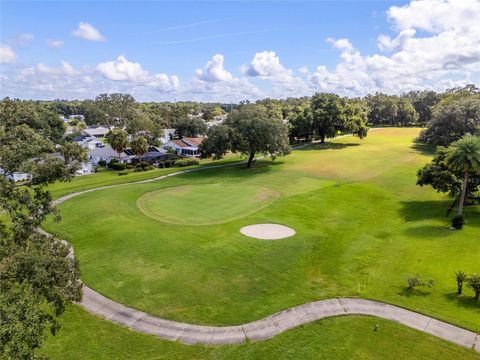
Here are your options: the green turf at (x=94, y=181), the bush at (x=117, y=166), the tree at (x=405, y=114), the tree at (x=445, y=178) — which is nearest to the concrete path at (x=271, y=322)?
the tree at (x=445, y=178)

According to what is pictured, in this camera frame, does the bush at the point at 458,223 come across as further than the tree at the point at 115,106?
No

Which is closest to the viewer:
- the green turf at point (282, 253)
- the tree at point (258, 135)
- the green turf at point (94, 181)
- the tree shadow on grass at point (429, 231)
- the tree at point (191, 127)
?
the green turf at point (282, 253)

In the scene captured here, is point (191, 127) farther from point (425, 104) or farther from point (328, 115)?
point (425, 104)

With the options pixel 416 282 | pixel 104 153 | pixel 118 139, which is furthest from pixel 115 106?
pixel 416 282

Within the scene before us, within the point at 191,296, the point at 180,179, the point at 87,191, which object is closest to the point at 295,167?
the point at 180,179

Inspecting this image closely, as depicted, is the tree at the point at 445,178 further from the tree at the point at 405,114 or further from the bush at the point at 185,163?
the tree at the point at 405,114

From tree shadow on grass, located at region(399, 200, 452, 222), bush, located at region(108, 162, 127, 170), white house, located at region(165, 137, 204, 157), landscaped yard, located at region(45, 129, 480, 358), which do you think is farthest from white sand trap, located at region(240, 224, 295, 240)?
white house, located at region(165, 137, 204, 157)

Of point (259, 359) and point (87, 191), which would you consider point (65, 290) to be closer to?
point (259, 359)
